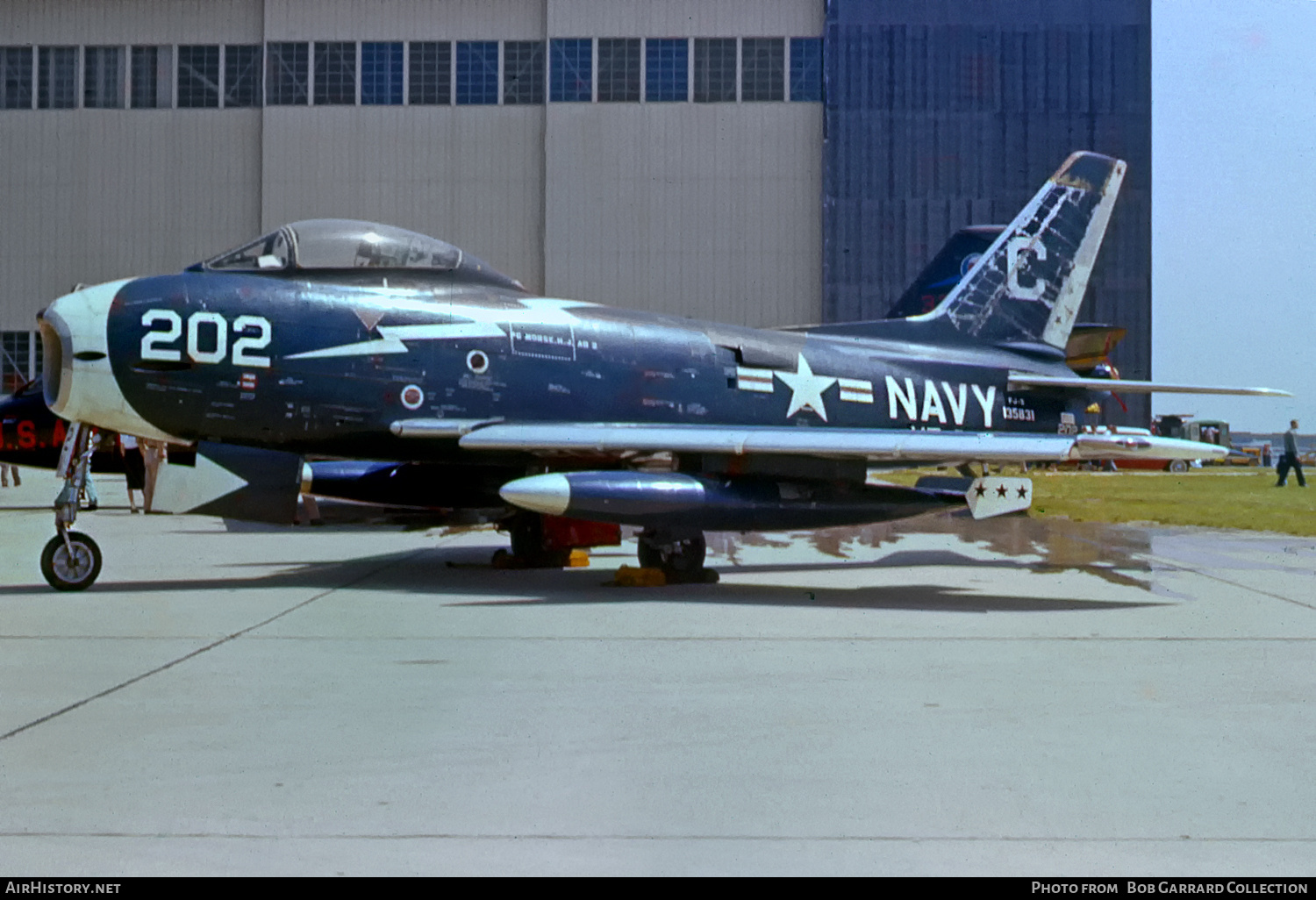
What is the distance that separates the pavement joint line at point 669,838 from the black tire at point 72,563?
661 centimetres

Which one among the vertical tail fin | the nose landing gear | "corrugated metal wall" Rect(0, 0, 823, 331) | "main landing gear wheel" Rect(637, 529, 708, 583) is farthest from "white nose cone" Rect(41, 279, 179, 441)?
"corrugated metal wall" Rect(0, 0, 823, 331)

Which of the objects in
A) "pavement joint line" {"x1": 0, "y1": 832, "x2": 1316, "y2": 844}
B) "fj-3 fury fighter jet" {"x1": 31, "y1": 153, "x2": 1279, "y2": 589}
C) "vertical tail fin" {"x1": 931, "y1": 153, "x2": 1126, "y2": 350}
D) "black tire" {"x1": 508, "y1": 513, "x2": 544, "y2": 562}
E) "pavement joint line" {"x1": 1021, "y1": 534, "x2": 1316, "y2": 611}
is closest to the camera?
"pavement joint line" {"x1": 0, "y1": 832, "x2": 1316, "y2": 844}

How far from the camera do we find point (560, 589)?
35.8ft

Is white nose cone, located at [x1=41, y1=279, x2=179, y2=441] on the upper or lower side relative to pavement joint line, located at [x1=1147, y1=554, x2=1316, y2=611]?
upper

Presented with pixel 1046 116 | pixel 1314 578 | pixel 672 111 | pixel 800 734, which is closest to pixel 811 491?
pixel 1314 578

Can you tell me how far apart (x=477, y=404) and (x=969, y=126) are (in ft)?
91.6

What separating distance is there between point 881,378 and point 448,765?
920 centimetres

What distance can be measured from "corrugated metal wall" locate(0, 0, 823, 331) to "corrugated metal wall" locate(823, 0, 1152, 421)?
95 cm

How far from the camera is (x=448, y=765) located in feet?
15.7

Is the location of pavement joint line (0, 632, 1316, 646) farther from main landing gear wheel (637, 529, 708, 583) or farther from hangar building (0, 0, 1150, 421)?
hangar building (0, 0, 1150, 421)

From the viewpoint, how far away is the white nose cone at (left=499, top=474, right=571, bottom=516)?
10.2m

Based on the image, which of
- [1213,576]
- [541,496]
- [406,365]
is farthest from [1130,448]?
[406,365]

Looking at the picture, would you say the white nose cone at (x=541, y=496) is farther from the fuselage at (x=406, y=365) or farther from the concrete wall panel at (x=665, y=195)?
the concrete wall panel at (x=665, y=195)

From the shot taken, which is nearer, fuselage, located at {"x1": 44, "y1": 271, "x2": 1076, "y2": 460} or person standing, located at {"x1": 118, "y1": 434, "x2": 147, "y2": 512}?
fuselage, located at {"x1": 44, "y1": 271, "x2": 1076, "y2": 460}
